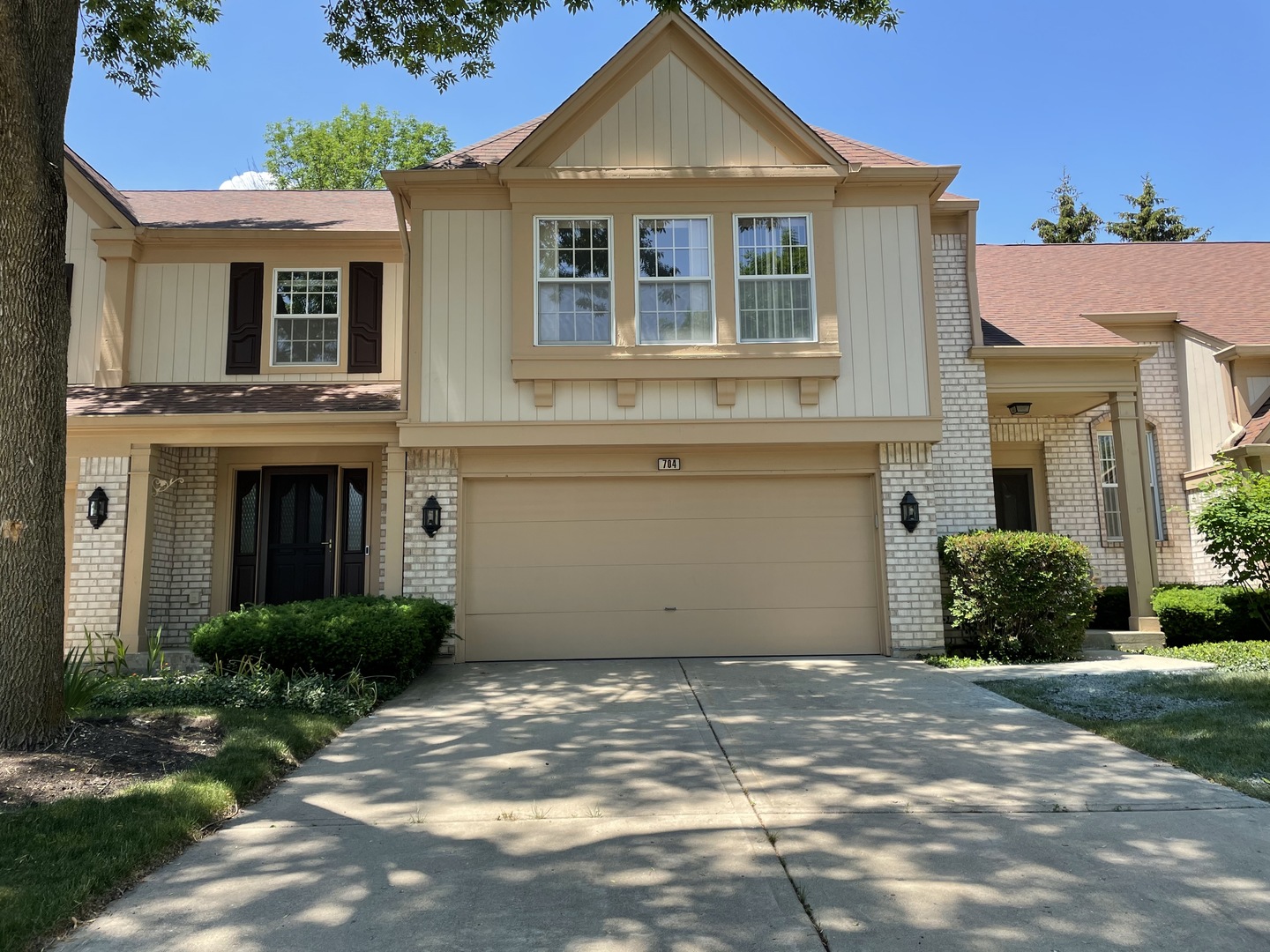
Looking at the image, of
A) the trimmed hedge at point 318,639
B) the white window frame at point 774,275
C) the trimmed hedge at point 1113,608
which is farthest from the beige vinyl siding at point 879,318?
the trimmed hedge at point 318,639

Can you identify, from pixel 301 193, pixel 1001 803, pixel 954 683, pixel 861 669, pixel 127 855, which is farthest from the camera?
pixel 301 193

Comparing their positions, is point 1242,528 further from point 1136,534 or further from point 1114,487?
point 1114,487

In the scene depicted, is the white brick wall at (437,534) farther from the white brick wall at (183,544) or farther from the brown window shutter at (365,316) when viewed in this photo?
the white brick wall at (183,544)

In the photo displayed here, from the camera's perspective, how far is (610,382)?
968 cm

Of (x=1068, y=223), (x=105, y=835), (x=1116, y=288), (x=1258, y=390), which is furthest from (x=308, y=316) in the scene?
(x=1068, y=223)

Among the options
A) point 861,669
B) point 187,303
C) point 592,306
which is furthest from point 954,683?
point 187,303

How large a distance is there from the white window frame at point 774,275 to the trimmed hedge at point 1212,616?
557 centimetres

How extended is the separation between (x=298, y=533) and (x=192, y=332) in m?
3.04

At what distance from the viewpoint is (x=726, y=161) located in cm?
988

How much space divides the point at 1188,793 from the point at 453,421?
24.9ft

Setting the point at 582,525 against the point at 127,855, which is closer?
the point at 127,855

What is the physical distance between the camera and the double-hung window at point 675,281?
9688 millimetres

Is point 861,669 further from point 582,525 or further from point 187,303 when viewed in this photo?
point 187,303

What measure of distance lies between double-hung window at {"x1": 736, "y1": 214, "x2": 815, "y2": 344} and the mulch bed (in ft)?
22.3
